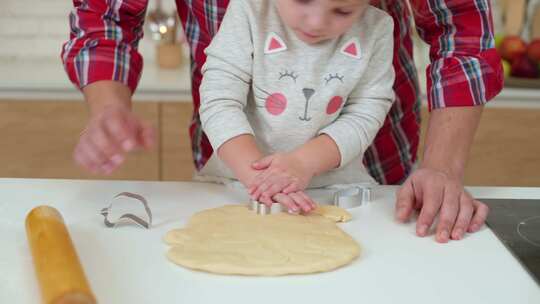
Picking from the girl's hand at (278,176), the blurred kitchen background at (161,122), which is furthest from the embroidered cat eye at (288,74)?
the blurred kitchen background at (161,122)

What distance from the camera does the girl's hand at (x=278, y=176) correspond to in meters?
1.09

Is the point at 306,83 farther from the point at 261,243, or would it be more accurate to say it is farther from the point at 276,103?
the point at 261,243

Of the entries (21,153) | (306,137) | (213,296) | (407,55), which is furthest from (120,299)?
(21,153)

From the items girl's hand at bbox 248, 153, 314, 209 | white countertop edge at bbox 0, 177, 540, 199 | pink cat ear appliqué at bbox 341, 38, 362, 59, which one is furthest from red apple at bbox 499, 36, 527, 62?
girl's hand at bbox 248, 153, 314, 209

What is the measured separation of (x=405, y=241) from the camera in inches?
40.2

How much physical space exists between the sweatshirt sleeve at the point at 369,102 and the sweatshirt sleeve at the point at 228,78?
0.46 ft

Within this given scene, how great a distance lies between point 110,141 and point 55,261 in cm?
22

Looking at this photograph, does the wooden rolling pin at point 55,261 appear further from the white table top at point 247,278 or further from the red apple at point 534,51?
the red apple at point 534,51

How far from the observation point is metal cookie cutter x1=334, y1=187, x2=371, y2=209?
114 cm

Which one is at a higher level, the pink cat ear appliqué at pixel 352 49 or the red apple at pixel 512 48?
the pink cat ear appliqué at pixel 352 49

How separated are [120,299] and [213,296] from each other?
0.32 feet

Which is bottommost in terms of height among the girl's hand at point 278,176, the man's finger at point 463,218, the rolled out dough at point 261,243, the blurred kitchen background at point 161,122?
the blurred kitchen background at point 161,122

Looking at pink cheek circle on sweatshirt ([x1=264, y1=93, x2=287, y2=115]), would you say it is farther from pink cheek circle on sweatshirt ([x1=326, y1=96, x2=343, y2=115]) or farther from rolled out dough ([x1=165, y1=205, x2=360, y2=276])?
rolled out dough ([x1=165, y1=205, x2=360, y2=276])

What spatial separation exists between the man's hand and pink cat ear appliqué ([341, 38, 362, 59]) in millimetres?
201
